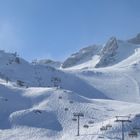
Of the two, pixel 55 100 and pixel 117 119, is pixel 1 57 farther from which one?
pixel 117 119

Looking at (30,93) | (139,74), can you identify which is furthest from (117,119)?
(139,74)

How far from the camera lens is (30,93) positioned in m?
121

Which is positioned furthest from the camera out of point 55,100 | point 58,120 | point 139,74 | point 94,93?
point 139,74

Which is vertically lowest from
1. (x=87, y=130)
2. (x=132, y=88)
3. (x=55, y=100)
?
(x=87, y=130)

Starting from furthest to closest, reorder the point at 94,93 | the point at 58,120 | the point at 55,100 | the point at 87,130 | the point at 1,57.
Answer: the point at 1,57 → the point at 94,93 → the point at 55,100 → the point at 58,120 → the point at 87,130

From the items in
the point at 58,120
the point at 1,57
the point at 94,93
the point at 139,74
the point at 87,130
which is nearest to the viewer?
the point at 87,130

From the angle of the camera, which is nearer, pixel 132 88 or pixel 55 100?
pixel 55 100

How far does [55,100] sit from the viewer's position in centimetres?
11469

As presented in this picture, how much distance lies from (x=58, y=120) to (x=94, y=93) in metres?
51.4

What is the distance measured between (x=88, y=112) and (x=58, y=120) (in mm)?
7294

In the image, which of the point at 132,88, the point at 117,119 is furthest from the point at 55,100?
the point at 132,88

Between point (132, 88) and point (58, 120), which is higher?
point (132, 88)

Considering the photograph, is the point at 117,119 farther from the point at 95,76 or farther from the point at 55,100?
the point at 95,76

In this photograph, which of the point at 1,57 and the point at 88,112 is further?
the point at 1,57
